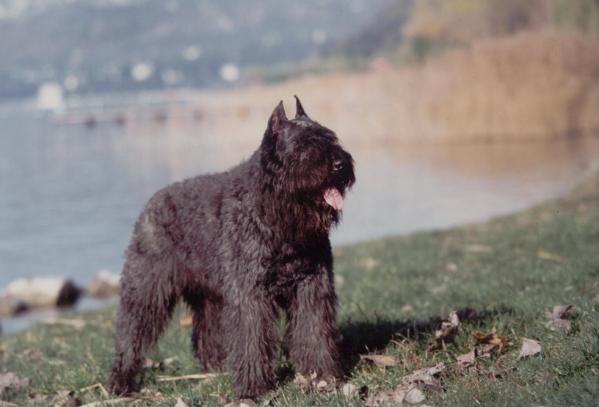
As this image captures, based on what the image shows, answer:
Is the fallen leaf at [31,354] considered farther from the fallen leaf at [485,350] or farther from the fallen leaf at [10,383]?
the fallen leaf at [485,350]

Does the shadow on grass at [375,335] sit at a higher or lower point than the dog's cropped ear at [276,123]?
lower

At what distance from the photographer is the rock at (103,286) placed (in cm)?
1741

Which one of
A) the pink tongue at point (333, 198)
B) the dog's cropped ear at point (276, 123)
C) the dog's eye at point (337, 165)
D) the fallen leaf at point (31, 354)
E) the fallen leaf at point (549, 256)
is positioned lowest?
the fallen leaf at point (31, 354)

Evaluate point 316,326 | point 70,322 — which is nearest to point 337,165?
point 316,326

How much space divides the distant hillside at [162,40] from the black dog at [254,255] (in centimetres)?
6058

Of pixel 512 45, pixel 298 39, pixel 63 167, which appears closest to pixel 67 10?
pixel 298 39

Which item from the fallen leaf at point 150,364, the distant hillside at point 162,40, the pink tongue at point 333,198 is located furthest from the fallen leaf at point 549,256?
the distant hillside at point 162,40

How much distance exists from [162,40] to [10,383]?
85.9m

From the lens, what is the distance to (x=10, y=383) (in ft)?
25.7

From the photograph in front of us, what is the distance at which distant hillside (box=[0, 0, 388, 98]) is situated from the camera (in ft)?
277

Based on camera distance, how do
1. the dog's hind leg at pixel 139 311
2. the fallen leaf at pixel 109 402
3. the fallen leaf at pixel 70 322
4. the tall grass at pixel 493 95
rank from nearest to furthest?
the fallen leaf at pixel 109 402 → the dog's hind leg at pixel 139 311 → the fallen leaf at pixel 70 322 → the tall grass at pixel 493 95

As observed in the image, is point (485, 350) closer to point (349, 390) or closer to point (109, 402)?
point (349, 390)

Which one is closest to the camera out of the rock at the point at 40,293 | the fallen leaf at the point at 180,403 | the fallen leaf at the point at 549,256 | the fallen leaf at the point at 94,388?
the fallen leaf at the point at 180,403

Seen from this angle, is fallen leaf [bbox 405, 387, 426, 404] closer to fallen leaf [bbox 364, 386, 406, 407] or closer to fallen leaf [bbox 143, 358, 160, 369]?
fallen leaf [bbox 364, 386, 406, 407]
